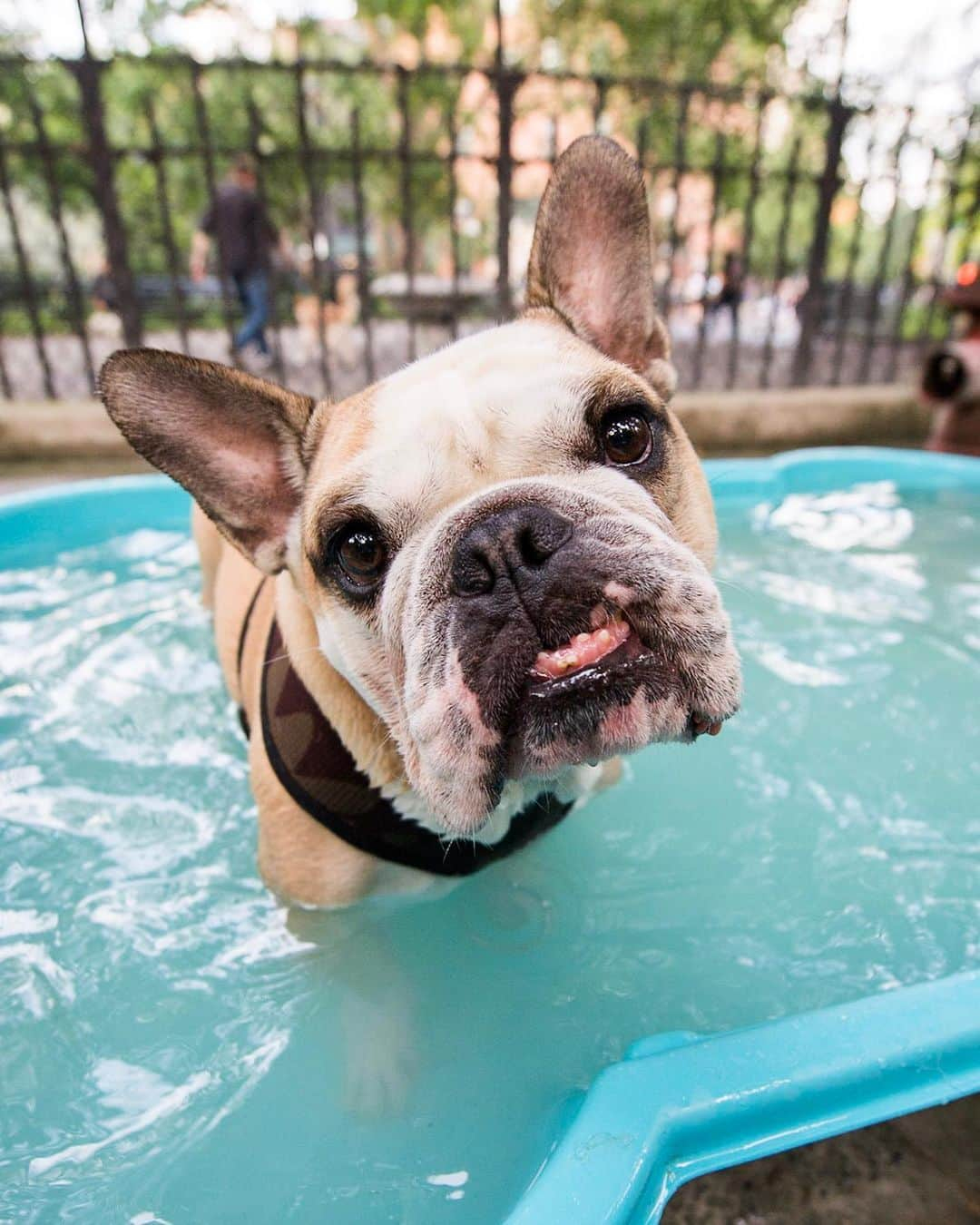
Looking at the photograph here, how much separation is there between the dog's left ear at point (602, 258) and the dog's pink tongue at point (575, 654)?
1.09m

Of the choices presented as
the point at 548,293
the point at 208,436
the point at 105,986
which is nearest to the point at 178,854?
the point at 105,986

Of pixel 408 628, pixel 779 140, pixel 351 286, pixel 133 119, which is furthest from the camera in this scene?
pixel 133 119

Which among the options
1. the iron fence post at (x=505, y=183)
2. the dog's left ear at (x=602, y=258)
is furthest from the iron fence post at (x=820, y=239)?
the dog's left ear at (x=602, y=258)

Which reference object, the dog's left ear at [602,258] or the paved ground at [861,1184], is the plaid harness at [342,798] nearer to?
the paved ground at [861,1184]

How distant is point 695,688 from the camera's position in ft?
4.80

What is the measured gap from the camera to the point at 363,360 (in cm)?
938

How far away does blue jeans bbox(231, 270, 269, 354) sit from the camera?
9.86 meters

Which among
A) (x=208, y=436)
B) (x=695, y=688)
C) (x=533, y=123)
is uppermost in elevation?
(x=533, y=123)

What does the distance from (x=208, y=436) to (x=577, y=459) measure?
0.89 metres

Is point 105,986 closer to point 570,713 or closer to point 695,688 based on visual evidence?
point 570,713

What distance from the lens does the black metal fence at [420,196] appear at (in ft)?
22.7

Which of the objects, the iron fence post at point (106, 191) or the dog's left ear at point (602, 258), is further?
the iron fence post at point (106, 191)

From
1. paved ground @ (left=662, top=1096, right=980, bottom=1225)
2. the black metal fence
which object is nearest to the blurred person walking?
the black metal fence

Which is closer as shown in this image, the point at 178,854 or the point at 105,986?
the point at 105,986
